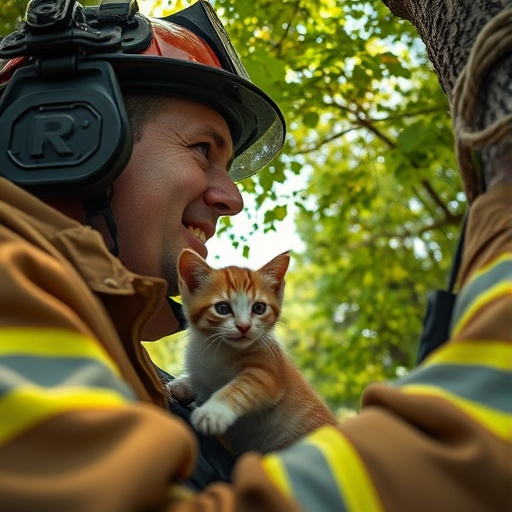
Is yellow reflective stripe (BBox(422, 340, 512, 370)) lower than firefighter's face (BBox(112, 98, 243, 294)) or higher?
lower

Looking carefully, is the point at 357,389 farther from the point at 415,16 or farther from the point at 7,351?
the point at 7,351

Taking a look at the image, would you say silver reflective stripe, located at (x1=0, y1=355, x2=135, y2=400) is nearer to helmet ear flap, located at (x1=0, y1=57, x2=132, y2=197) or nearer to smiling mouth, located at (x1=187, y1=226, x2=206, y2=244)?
helmet ear flap, located at (x1=0, y1=57, x2=132, y2=197)

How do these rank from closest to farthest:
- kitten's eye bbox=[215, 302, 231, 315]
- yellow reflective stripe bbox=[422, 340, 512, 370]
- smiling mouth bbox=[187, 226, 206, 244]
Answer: yellow reflective stripe bbox=[422, 340, 512, 370], smiling mouth bbox=[187, 226, 206, 244], kitten's eye bbox=[215, 302, 231, 315]

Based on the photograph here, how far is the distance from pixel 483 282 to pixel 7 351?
78 centimetres

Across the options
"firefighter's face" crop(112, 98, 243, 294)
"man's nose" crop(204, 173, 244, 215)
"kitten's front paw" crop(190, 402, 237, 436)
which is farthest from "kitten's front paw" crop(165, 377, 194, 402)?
"man's nose" crop(204, 173, 244, 215)

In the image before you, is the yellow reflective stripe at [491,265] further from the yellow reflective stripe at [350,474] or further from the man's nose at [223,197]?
the man's nose at [223,197]

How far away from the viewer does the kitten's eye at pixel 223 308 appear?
105 inches

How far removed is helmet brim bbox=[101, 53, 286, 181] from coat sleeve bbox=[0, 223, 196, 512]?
3.94 ft

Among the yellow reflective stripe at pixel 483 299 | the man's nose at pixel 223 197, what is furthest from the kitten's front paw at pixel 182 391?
the yellow reflective stripe at pixel 483 299

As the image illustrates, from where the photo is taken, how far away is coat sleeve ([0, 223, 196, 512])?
1.06 metres

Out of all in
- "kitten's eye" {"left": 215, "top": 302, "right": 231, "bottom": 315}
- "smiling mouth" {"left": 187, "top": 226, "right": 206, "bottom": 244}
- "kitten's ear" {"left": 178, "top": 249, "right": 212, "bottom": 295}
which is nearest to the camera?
"kitten's ear" {"left": 178, "top": 249, "right": 212, "bottom": 295}

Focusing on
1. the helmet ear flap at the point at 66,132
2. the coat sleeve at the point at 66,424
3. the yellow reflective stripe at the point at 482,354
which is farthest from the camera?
the helmet ear flap at the point at 66,132

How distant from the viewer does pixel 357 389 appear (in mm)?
11664

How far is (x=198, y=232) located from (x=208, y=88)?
0.48m
